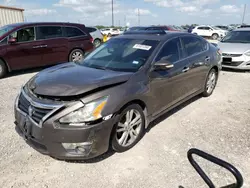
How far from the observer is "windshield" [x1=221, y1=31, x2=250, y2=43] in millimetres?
8303

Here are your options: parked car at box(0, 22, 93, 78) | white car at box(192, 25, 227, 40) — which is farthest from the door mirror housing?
white car at box(192, 25, 227, 40)

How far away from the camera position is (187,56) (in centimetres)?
399

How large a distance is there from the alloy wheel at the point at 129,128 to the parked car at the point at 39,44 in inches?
150

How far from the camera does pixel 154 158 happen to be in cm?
283

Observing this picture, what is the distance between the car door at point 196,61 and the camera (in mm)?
4035

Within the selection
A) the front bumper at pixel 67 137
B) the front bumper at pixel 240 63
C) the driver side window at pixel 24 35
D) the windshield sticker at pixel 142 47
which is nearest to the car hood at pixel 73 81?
the front bumper at pixel 67 137

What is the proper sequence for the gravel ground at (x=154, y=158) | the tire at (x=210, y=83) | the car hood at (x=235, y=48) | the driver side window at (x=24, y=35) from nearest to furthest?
the gravel ground at (x=154, y=158) < the tire at (x=210, y=83) < the driver side window at (x=24, y=35) < the car hood at (x=235, y=48)

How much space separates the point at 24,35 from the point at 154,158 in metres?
6.10

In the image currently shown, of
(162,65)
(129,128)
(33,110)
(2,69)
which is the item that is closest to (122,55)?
(162,65)

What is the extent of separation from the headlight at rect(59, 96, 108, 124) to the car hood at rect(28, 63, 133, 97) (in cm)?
18

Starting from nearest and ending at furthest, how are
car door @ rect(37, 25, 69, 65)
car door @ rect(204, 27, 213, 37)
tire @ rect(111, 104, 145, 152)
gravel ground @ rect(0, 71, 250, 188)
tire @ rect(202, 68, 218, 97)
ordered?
gravel ground @ rect(0, 71, 250, 188), tire @ rect(111, 104, 145, 152), tire @ rect(202, 68, 218, 97), car door @ rect(37, 25, 69, 65), car door @ rect(204, 27, 213, 37)

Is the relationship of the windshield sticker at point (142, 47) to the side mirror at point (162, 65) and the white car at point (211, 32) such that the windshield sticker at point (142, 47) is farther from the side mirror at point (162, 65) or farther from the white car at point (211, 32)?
the white car at point (211, 32)

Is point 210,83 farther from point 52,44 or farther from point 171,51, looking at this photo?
point 52,44

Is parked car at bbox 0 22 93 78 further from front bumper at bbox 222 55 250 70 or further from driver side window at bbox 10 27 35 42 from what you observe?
front bumper at bbox 222 55 250 70
